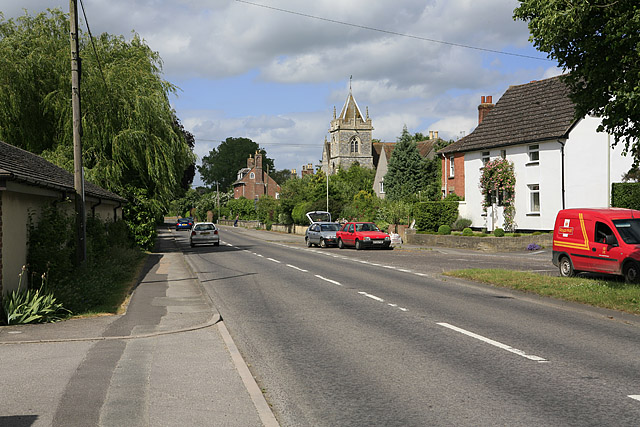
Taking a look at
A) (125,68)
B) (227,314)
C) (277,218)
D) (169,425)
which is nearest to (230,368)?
(169,425)

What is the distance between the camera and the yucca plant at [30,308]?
406 inches

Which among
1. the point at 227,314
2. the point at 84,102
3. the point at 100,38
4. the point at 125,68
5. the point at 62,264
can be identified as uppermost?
the point at 100,38

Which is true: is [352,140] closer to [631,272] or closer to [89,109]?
[89,109]

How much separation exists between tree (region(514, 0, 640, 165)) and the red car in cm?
2136

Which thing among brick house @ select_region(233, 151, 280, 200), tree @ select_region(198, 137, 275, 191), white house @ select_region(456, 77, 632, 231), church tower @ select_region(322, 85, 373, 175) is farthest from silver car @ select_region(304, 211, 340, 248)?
tree @ select_region(198, 137, 275, 191)

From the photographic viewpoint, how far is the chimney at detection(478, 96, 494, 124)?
1784 inches

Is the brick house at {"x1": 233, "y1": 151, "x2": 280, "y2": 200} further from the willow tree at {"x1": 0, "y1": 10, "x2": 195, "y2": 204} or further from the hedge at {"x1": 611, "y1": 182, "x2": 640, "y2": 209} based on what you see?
the hedge at {"x1": 611, "y1": 182, "x2": 640, "y2": 209}

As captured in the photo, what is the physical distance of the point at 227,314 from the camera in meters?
11.9

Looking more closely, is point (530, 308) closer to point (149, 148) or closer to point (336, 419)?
point (336, 419)

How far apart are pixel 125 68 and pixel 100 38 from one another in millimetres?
4629

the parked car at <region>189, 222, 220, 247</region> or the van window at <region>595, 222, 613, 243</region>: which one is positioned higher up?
the van window at <region>595, 222, 613, 243</region>

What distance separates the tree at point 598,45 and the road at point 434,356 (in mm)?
4013

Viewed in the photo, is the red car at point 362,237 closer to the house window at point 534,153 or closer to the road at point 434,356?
the house window at point 534,153

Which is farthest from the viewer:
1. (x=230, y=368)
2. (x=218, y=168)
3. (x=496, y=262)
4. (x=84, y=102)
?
(x=218, y=168)
